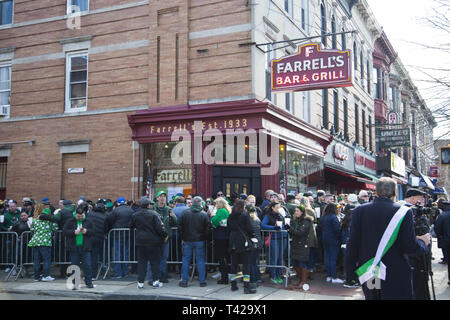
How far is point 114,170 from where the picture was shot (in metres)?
15.9

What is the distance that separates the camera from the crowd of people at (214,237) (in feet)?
29.1

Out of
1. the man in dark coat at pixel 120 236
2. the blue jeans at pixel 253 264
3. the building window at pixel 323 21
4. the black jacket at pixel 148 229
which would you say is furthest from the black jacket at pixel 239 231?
the building window at pixel 323 21

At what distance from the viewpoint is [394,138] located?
26.4 metres

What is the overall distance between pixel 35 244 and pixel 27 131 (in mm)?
8867

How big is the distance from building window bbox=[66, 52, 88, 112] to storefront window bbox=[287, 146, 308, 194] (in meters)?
8.28

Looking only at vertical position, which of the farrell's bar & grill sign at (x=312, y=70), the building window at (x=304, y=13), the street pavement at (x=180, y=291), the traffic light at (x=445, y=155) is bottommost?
the street pavement at (x=180, y=291)

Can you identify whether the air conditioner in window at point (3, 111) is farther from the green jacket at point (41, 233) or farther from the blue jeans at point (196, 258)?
the blue jeans at point (196, 258)

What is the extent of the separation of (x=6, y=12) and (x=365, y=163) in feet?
70.7

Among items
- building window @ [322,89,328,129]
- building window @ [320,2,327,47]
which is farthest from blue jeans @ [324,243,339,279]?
building window @ [320,2,327,47]

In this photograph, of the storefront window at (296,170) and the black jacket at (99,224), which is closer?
the black jacket at (99,224)

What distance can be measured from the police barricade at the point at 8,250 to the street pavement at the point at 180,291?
1.12 m

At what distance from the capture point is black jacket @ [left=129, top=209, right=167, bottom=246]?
8883mm

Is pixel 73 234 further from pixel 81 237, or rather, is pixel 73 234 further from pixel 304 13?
pixel 304 13

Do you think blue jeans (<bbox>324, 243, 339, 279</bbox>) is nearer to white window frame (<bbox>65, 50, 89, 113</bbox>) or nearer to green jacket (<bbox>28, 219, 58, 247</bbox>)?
green jacket (<bbox>28, 219, 58, 247</bbox>)
